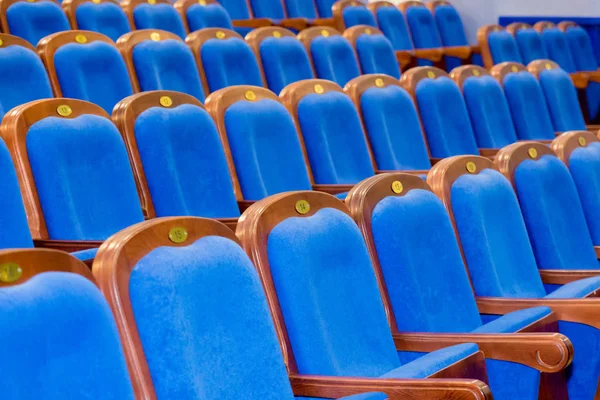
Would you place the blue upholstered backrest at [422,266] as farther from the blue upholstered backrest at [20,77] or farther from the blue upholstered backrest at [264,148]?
the blue upholstered backrest at [20,77]

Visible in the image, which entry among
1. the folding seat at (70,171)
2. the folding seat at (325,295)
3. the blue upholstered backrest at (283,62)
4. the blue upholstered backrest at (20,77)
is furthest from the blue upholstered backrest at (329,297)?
the blue upholstered backrest at (283,62)

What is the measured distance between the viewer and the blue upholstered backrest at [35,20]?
660 millimetres

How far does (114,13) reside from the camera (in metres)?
0.73

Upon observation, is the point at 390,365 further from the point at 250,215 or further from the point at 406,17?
the point at 406,17

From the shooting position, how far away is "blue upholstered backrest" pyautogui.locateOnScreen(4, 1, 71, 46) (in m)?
0.66

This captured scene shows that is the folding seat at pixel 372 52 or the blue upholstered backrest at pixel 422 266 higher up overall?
the folding seat at pixel 372 52

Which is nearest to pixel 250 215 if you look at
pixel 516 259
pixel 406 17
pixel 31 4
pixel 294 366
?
pixel 294 366

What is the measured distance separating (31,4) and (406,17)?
0.56 meters

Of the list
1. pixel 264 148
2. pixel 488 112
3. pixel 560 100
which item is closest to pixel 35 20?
pixel 264 148

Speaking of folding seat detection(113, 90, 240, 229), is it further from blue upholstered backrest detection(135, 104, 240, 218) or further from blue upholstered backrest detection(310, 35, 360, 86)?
blue upholstered backrest detection(310, 35, 360, 86)

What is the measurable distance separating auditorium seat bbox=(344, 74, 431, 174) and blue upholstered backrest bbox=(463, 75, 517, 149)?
105mm

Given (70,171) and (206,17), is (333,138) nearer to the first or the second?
(70,171)

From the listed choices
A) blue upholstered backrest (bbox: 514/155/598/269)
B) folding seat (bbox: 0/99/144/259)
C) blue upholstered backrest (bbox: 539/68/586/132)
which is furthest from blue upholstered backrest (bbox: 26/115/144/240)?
blue upholstered backrest (bbox: 539/68/586/132)

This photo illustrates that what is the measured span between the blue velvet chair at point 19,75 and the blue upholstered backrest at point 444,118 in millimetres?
290
